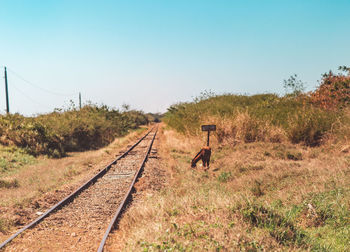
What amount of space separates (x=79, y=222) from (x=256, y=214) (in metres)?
4.03

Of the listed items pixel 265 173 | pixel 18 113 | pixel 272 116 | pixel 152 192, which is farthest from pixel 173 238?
pixel 18 113

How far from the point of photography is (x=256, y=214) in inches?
181

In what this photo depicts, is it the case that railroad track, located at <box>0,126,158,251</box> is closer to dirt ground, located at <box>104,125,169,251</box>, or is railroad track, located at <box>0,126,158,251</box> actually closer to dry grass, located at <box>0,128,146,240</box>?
dirt ground, located at <box>104,125,169,251</box>

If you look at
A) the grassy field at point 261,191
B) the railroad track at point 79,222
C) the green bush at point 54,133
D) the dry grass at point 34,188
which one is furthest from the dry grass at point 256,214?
the green bush at point 54,133

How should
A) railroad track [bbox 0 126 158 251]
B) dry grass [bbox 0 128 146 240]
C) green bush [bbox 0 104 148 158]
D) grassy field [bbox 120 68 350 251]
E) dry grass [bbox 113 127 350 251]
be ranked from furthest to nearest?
1. green bush [bbox 0 104 148 158]
2. dry grass [bbox 0 128 146 240]
3. railroad track [bbox 0 126 158 251]
4. grassy field [bbox 120 68 350 251]
5. dry grass [bbox 113 127 350 251]

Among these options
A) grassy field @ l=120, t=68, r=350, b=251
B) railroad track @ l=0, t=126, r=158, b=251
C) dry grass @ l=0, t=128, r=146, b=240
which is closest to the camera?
grassy field @ l=120, t=68, r=350, b=251

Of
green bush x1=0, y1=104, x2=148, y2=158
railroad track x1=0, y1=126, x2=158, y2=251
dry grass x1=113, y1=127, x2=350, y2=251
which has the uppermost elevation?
green bush x1=0, y1=104, x2=148, y2=158

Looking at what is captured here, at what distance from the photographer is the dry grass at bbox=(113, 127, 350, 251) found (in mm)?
3947

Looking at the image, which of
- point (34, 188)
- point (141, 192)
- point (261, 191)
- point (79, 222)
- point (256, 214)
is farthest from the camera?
point (34, 188)

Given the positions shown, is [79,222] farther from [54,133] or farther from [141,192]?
[54,133]

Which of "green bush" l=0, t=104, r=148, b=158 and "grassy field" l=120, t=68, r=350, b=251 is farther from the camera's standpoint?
"green bush" l=0, t=104, r=148, b=158

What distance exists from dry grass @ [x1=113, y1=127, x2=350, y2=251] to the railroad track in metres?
0.62

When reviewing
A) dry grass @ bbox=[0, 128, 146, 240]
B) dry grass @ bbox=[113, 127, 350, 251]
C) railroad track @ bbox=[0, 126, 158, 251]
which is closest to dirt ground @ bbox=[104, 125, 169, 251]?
dry grass @ bbox=[113, 127, 350, 251]

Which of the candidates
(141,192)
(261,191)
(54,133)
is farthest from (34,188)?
(54,133)
